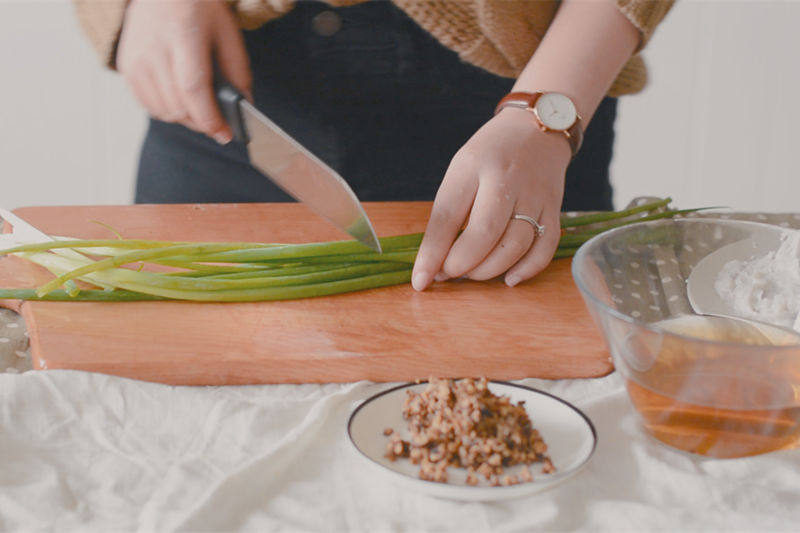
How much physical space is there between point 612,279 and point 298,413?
0.41 m

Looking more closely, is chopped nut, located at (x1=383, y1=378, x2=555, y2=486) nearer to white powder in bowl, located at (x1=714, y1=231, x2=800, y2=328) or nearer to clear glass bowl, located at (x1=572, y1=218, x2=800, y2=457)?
clear glass bowl, located at (x1=572, y1=218, x2=800, y2=457)

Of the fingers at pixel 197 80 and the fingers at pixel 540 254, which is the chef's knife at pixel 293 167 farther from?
Answer: the fingers at pixel 540 254

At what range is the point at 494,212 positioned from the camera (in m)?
1.23

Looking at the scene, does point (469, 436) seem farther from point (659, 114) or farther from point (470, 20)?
point (659, 114)

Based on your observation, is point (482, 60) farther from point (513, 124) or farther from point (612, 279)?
point (612, 279)

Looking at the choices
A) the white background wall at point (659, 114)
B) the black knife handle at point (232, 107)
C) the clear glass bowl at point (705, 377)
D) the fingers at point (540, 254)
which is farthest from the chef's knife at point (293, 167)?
the white background wall at point (659, 114)

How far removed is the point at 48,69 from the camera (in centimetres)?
296

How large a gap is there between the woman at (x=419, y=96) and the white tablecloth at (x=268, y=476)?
378 millimetres

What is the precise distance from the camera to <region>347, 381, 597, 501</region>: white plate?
768 mm

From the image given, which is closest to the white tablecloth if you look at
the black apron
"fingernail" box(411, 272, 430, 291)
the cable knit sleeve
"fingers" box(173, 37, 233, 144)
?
"fingernail" box(411, 272, 430, 291)

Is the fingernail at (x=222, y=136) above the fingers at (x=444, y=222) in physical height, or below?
above

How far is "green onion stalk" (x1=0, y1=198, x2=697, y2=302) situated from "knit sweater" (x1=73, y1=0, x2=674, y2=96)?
336 mm

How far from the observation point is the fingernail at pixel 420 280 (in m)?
1.24

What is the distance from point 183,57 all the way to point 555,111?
0.56 m
